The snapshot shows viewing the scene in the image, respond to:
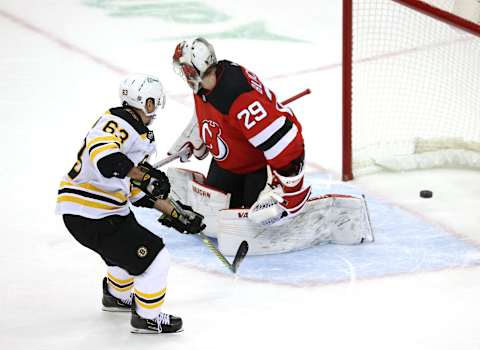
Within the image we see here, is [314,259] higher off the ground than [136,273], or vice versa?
[136,273]

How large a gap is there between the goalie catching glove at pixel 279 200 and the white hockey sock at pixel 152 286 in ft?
1.85

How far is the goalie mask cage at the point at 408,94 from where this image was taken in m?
4.14

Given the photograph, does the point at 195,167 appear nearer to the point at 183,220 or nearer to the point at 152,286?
the point at 183,220

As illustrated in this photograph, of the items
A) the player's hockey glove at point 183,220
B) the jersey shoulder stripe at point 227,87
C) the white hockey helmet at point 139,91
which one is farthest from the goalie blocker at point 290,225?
the white hockey helmet at point 139,91

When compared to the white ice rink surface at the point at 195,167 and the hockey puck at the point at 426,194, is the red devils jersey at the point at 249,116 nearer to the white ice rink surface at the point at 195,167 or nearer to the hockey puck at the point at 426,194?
the white ice rink surface at the point at 195,167

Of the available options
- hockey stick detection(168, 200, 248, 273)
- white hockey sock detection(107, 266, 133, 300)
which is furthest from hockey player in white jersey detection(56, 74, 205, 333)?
hockey stick detection(168, 200, 248, 273)

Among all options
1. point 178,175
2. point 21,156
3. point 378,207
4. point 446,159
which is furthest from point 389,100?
point 21,156

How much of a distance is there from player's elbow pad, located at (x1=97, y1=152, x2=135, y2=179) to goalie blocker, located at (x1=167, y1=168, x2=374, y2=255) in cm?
76

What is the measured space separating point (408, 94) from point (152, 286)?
7.10 feet

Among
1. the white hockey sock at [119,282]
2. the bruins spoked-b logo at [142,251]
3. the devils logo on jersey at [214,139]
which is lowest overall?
the white hockey sock at [119,282]

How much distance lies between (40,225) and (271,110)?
1018 mm

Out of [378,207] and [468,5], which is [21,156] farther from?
[468,5]

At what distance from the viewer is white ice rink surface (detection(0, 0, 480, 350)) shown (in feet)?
9.23

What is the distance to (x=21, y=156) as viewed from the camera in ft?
14.1
